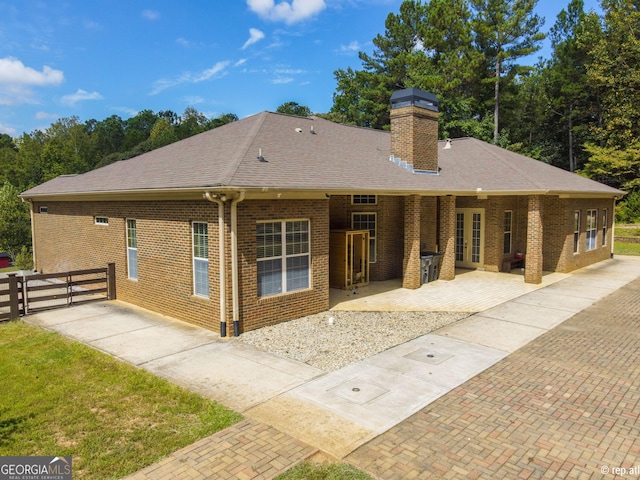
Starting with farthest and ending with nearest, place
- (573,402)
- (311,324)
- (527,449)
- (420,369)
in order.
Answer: (311,324) < (420,369) < (573,402) < (527,449)

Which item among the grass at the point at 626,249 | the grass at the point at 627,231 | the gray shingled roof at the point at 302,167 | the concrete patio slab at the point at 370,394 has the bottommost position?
the concrete patio slab at the point at 370,394

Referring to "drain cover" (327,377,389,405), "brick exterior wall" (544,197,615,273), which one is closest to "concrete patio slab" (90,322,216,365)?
"drain cover" (327,377,389,405)

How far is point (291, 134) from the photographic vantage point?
13930mm

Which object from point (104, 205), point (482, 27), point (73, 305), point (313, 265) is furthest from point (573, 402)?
point (482, 27)

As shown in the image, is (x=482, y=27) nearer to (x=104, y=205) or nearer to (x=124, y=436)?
(x=104, y=205)

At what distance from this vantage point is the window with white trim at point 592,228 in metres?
19.8

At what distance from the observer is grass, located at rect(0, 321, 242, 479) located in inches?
202

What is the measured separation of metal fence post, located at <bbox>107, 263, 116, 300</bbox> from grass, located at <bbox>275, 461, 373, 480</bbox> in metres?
10.3

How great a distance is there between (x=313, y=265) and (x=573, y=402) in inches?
248

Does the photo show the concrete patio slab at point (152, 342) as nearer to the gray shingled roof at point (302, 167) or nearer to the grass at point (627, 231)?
the gray shingled roof at point (302, 167)

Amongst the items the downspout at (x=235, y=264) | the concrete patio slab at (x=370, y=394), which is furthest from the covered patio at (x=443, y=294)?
the concrete patio slab at (x=370, y=394)

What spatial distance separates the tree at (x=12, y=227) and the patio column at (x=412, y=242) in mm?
30741

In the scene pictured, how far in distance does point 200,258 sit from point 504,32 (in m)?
37.5

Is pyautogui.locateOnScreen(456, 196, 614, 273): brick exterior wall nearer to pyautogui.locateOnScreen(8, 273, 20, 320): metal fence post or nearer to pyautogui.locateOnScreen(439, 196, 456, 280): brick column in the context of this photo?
pyautogui.locateOnScreen(439, 196, 456, 280): brick column
